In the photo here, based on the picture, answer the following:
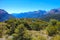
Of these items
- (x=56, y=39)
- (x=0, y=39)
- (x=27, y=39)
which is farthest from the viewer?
(x=0, y=39)

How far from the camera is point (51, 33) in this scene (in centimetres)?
2819

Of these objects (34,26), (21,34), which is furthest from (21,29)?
(34,26)

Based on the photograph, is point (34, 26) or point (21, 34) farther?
point (34, 26)

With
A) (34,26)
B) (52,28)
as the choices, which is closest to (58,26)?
(52,28)

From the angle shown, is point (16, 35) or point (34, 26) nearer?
point (16, 35)

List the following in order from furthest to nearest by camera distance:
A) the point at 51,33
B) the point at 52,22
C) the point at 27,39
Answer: the point at 52,22
the point at 51,33
the point at 27,39

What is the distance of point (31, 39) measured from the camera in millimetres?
19562

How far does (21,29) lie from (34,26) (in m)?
20.9

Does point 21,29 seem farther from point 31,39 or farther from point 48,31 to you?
point 48,31

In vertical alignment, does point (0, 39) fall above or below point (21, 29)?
below

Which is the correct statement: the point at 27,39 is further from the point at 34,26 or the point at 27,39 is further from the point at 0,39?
the point at 34,26

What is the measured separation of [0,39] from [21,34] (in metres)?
4.89

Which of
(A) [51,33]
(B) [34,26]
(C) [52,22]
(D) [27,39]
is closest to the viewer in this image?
(D) [27,39]

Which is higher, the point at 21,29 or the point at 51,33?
the point at 21,29
